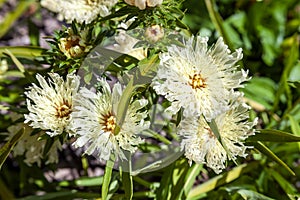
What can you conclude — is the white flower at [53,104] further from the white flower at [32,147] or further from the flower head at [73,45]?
the white flower at [32,147]

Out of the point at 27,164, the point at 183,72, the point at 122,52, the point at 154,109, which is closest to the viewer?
the point at 183,72

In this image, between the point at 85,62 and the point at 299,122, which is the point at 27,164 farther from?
the point at 299,122

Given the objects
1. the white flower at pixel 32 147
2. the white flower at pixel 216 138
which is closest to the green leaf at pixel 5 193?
the white flower at pixel 32 147

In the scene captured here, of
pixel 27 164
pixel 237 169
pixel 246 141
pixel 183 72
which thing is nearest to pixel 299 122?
pixel 237 169

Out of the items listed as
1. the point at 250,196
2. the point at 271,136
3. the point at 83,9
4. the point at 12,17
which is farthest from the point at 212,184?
the point at 12,17

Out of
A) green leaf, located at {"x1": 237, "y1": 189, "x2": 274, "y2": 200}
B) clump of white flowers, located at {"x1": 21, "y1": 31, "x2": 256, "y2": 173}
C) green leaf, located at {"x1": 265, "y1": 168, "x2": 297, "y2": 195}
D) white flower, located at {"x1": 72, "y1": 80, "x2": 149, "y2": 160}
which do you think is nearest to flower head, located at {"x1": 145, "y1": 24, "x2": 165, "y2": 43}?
clump of white flowers, located at {"x1": 21, "y1": 31, "x2": 256, "y2": 173}

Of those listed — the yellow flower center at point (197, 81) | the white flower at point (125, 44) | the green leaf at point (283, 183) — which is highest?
the white flower at point (125, 44)

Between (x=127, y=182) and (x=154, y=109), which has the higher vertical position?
(x=154, y=109)

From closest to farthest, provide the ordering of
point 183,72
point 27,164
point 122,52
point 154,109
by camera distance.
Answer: point 183,72 → point 122,52 → point 154,109 → point 27,164
